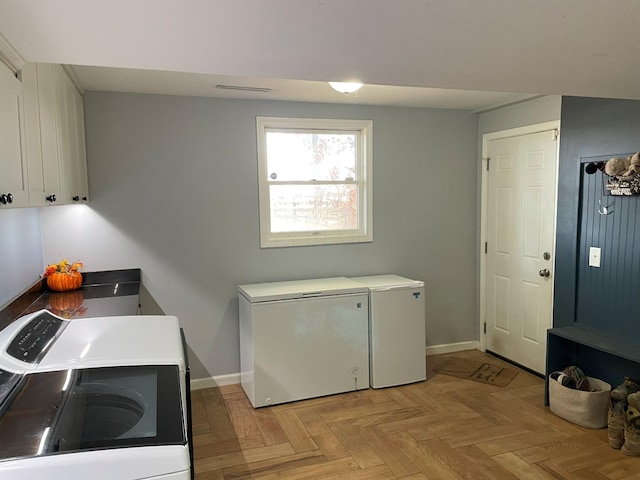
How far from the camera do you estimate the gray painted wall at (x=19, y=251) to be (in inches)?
99.5

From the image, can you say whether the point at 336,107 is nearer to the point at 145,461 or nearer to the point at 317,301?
the point at 317,301

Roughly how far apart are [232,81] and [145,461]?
270 centimetres

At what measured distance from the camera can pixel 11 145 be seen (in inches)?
69.0

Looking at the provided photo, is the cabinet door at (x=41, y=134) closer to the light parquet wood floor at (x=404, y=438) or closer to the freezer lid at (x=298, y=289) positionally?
the freezer lid at (x=298, y=289)

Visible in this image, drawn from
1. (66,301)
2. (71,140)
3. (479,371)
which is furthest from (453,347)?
(71,140)

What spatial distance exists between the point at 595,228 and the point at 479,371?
164cm

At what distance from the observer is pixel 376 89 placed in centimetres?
356

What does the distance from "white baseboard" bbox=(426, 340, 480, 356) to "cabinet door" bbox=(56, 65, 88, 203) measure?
334cm

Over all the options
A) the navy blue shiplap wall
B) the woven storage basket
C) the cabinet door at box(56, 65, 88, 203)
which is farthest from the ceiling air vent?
the woven storage basket

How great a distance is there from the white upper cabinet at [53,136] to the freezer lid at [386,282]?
224 centimetres

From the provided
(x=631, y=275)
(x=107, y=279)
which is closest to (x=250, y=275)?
(x=107, y=279)

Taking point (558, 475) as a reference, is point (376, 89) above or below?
above

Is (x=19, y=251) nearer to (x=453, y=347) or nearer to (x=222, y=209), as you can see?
(x=222, y=209)

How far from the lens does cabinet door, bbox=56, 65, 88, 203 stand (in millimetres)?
2654
